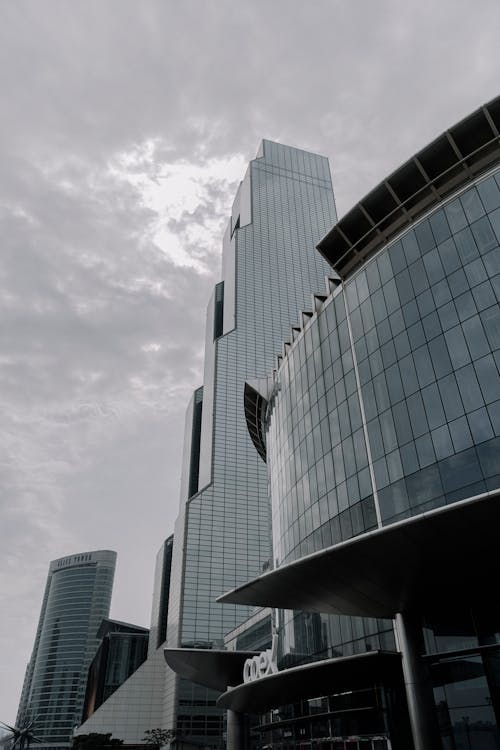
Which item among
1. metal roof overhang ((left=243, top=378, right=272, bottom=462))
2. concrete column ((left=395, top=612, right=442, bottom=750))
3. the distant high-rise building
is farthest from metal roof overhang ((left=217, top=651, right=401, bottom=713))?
the distant high-rise building

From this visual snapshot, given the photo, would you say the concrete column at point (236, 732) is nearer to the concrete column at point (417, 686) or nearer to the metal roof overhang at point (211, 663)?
the metal roof overhang at point (211, 663)

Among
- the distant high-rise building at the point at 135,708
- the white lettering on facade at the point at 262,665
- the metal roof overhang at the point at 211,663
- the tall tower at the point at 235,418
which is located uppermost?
the tall tower at the point at 235,418

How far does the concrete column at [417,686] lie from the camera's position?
2475 cm

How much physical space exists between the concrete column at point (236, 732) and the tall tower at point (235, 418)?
6800 centimetres

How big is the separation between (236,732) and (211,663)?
6.66 metres

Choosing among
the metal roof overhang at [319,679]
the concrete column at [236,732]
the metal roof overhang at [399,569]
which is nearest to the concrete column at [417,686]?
the metal roof overhang at [319,679]

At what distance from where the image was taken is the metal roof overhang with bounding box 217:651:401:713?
27.7 meters

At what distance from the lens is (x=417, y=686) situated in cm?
2589

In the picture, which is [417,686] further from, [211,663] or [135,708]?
[135,708]

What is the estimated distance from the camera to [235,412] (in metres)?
144

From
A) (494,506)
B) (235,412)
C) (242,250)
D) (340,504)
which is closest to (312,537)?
(340,504)

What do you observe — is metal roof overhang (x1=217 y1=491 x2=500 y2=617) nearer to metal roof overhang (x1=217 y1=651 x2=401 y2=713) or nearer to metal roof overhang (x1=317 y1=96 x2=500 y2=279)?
metal roof overhang (x1=217 y1=651 x2=401 y2=713)

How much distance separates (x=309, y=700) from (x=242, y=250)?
146284 mm

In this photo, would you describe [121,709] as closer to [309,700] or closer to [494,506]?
[309,700]
